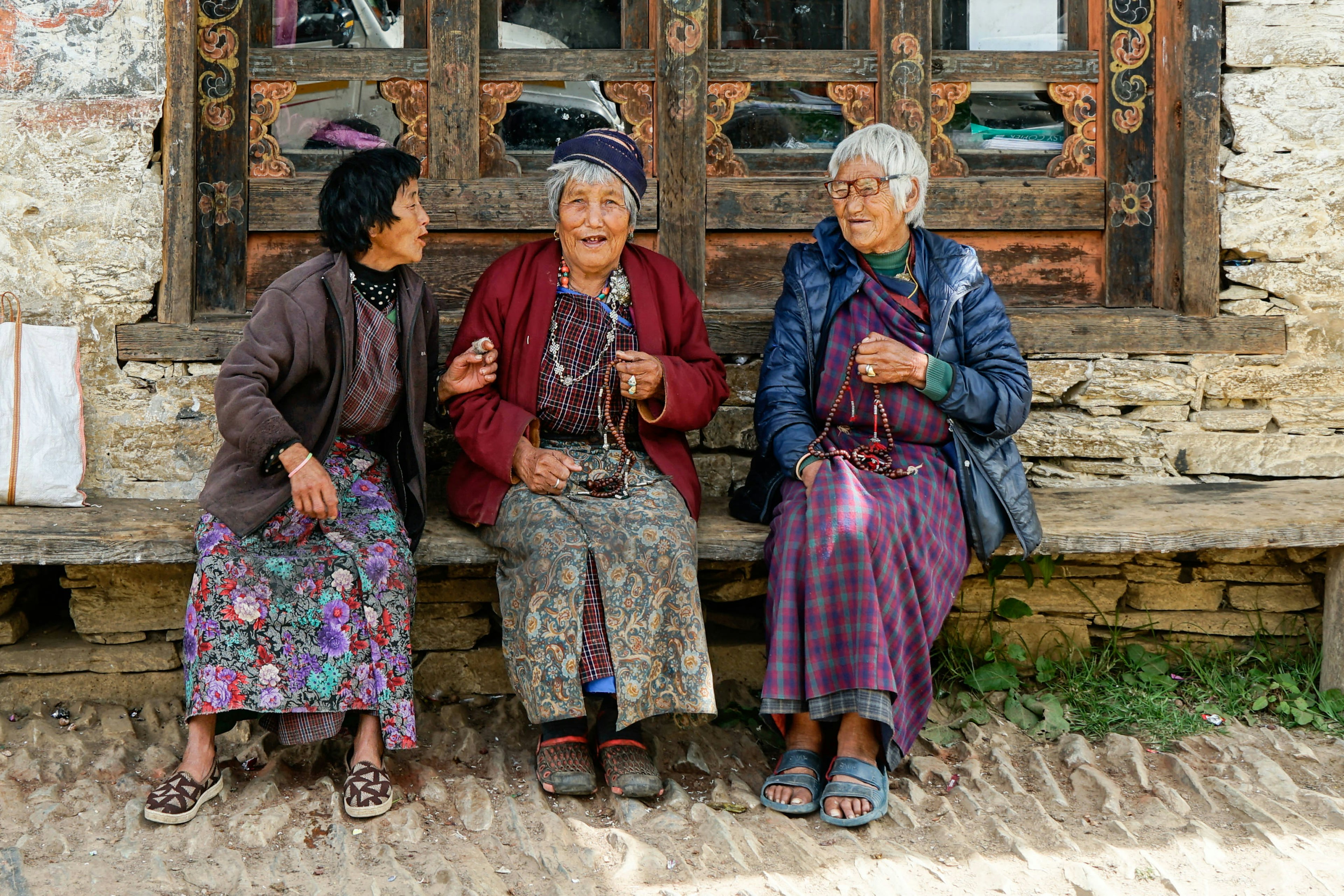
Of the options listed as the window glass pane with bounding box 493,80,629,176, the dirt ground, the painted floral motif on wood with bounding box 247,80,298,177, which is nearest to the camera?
the dirt ground

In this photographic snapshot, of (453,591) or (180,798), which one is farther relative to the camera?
(453,591)

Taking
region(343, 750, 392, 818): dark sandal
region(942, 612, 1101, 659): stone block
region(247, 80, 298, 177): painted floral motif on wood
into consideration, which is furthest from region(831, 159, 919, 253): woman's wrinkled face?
region(343, 750, 392, 818): dark sandal

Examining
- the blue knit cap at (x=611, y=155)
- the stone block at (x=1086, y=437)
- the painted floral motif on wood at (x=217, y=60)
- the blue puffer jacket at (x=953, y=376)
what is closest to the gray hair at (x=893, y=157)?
the blue puffer jacket at (x=953, y=376)

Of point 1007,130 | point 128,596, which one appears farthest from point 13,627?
point 1007,130

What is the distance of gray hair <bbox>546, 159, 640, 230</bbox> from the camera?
10.4 feet

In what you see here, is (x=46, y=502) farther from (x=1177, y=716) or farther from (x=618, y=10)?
(x=1177, y=716)

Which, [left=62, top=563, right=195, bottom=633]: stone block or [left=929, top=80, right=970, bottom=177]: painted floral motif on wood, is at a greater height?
[left=929, top=80, right=970, bottom=177]: painted floral motif on wood

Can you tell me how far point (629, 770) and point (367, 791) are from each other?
0.63 meters

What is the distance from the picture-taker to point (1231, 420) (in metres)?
3.88

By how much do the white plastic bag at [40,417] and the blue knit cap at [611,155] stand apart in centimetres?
157

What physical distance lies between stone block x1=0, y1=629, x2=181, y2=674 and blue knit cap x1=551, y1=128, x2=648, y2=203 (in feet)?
6.10

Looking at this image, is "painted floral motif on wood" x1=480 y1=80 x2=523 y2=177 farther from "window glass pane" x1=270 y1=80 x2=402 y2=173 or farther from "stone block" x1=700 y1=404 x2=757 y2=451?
"stone block" x1=700 y1=404 x2=757 y2=451

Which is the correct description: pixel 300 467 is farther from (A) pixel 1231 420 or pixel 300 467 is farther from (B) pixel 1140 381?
(A) pixel 1231 420

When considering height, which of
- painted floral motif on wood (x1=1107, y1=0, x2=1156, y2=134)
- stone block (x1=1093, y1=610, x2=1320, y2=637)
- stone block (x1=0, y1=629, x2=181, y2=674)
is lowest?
stone block (x1=0, y1=629, x2=181, y2=674)
